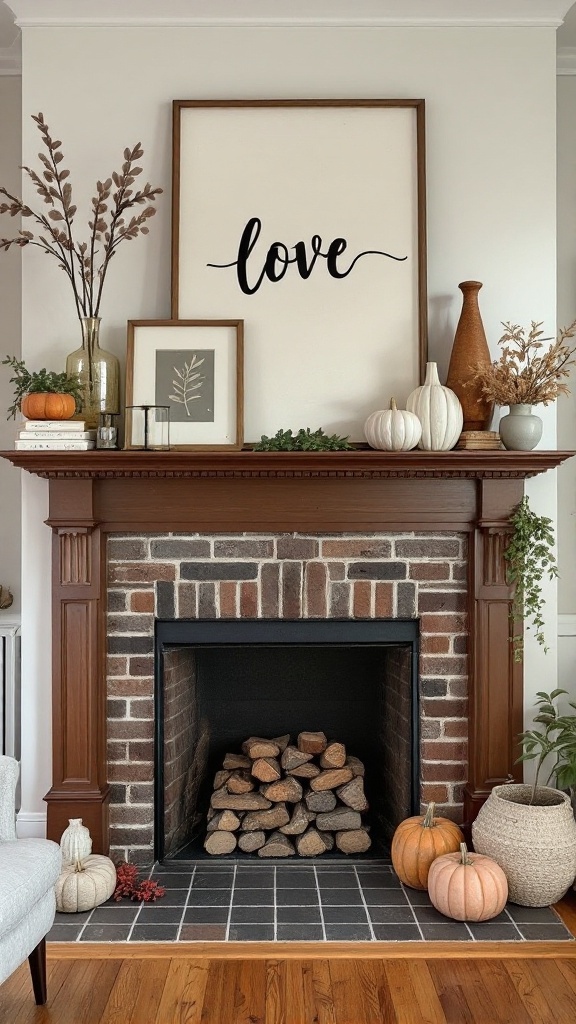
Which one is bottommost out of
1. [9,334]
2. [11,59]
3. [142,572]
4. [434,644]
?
[434,644]

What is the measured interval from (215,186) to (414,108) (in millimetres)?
708

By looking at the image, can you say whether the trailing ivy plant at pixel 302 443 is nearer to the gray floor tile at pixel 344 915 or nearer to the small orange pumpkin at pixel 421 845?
the small orange pumpkin at pixel 421 845

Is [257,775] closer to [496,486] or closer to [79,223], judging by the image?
[496,486]

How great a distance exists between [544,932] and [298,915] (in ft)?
2.33

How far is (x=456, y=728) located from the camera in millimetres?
3035

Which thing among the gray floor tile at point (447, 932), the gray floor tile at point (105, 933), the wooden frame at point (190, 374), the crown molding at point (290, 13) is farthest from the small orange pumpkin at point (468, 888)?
the crown molding at point (290, 13)

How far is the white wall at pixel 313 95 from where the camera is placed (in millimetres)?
3020

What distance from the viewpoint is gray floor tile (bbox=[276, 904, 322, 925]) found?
2.62 metres

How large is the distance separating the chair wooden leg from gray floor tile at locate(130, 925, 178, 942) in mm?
339

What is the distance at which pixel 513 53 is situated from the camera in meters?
3.03

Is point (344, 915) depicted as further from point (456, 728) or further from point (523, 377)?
point (523, 377)

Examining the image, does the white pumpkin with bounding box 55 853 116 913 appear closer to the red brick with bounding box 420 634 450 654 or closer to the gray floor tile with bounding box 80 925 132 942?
the gray floor tile with bounding box 80 925 132 942

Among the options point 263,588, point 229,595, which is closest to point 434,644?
point 263,588

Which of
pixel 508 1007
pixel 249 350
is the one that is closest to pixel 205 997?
pixel 508 1007
